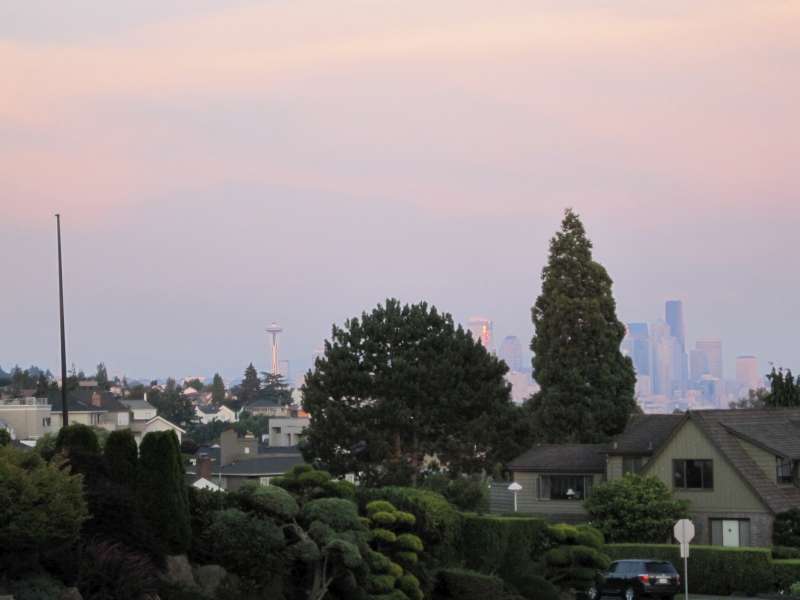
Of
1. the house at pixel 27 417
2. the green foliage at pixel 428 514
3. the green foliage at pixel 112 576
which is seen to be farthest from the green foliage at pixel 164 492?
the house at pixel 27 417

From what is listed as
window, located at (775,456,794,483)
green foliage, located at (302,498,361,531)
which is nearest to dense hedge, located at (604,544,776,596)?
window, located at (775,456,794,483)

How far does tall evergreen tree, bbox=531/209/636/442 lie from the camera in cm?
9288

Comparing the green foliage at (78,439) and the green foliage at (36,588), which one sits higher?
the green foliage at (78,439)

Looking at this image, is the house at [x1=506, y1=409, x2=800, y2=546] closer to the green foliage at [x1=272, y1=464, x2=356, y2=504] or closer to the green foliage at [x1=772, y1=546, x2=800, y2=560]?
the green foliage at [x1=772, y1=546, x2=800, y2=560]

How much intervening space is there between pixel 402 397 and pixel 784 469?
92.2 feet

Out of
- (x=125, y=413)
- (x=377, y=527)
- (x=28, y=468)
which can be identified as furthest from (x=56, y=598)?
(x=125, y=413)

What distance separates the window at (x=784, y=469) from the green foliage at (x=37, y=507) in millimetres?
40969

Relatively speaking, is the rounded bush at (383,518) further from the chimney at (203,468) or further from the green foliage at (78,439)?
the chimney at (203,468)

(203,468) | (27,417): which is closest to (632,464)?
(203,468)

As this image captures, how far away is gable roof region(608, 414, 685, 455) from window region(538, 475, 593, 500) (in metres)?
2.16

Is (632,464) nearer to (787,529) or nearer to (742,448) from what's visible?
(742,448)

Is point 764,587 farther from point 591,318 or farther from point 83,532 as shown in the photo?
point 591,318

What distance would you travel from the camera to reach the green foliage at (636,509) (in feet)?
221

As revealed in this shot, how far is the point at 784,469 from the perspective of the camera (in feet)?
230
